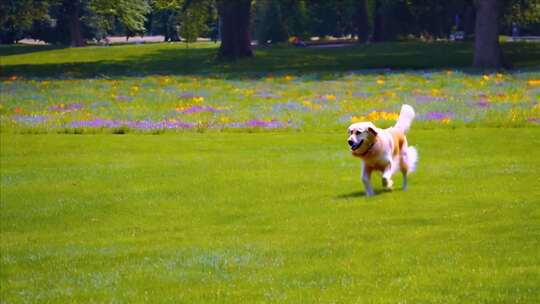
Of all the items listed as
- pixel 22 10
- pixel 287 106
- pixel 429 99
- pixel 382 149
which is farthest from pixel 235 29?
pixel 382 149

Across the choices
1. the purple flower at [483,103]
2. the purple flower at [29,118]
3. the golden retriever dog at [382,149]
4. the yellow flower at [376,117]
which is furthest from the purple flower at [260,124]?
the golden retriever dog at [382,149]

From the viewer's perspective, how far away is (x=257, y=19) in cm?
11956

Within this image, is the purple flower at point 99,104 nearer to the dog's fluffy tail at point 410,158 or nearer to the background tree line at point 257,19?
the background tree line at point 257,19

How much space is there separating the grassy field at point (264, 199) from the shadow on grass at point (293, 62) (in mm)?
17472

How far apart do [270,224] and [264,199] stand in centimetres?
243

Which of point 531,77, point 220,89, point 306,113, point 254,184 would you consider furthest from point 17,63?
point 254,184

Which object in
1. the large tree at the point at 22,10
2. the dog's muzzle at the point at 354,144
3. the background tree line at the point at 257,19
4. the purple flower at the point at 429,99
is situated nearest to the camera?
the dog's muzzle at the point at 354,144

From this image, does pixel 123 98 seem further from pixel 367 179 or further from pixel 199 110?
pixel 367 179

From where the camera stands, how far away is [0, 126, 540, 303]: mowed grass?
489 inches

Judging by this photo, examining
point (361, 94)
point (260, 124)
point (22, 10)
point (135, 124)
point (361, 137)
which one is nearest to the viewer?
point (361, 137)

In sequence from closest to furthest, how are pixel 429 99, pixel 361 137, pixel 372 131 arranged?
pixel 361 137 < pixel 372 131 < pixel 429 99

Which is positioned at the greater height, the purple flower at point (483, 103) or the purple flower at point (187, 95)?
the purple flower at point (483, 103)

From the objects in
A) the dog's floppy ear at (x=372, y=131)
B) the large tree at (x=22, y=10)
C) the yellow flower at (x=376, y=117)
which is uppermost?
the large tree at (x=22, y=10)

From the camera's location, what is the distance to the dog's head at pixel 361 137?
14883mm
